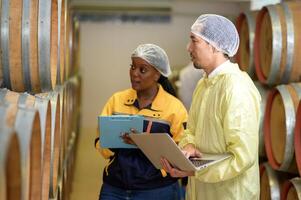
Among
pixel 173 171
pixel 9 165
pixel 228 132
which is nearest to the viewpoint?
pixel 9 165

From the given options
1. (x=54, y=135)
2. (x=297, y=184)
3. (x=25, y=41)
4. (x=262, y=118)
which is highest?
(x=25, y=41)

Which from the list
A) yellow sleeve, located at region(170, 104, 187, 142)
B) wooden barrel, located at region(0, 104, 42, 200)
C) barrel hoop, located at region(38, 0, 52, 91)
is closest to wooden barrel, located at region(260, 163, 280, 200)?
yellow sleeve, located at region(170, 104, 187, 142)

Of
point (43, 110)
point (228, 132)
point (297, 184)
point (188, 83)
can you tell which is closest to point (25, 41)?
point (43, 110)

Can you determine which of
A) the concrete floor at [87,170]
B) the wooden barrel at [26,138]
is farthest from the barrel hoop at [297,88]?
the concrete floor at [87,170]

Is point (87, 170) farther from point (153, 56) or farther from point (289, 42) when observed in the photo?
point (153, 56)

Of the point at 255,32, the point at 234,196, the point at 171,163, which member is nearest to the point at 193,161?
the point at 171,163

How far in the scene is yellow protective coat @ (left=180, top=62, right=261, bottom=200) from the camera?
2.40m

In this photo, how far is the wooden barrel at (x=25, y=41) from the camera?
2.29 m

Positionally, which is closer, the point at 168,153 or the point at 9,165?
the point at 9,165

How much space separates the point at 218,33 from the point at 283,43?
137 centimetres

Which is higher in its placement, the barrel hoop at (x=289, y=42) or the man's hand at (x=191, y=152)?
the barrel hoop at (x=289, y=42)

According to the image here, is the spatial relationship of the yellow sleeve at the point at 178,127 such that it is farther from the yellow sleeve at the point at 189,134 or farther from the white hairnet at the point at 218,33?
the white hairnet at the point at 218,33

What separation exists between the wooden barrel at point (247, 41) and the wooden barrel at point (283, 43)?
34cm

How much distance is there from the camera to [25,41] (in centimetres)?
230
